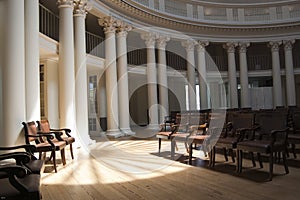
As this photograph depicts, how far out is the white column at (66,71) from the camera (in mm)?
6691

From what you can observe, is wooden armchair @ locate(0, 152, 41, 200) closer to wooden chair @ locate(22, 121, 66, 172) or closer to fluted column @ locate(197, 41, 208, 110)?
wooden chair @ locate(22, 121, 66, 172)

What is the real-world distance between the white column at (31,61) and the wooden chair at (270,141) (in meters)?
3.86

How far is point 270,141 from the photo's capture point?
13.0 feet

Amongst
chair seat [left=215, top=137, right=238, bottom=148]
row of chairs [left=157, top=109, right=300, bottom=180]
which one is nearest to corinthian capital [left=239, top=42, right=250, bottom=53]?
row of chairs [left=157, top=109, right=300, bottom=180]

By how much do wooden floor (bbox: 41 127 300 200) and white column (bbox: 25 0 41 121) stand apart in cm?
126

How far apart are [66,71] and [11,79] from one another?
263cm

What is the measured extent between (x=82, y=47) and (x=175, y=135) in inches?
157

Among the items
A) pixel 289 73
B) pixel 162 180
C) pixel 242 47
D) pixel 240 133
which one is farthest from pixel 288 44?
pixel 162 180

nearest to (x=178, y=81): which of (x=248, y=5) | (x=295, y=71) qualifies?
(x=248, y=5)

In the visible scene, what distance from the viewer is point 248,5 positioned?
15.1m

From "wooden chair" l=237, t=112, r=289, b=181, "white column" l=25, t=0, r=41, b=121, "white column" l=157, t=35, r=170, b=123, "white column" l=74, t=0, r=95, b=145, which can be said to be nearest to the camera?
"wooden chair" l=237, t=112, r=289, b=181

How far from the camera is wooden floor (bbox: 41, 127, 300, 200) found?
318 cm

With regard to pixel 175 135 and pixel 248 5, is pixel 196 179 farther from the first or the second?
pixel 248 5

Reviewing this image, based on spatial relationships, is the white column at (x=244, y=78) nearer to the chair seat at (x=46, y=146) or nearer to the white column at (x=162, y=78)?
the white column at (x=162, y=78)
